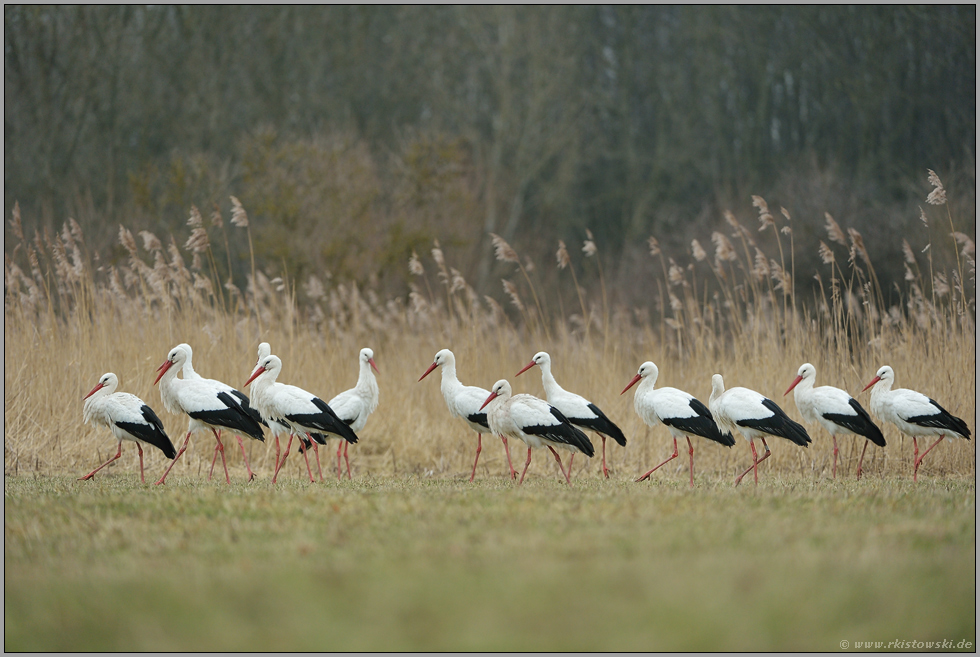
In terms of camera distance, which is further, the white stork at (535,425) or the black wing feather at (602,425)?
the black wing feather at (602,425)

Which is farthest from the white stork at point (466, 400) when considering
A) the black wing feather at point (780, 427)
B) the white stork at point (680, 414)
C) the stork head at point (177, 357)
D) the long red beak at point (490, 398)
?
the black wing feather at point (780, 427)

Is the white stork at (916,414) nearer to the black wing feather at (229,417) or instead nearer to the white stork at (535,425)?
the white stork at (535,425)

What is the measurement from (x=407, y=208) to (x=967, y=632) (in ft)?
55.9

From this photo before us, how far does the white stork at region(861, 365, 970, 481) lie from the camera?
7277 mm

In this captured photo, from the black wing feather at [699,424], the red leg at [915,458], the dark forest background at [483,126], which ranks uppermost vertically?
the dark forest background at [483,126]

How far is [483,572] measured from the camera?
422cm

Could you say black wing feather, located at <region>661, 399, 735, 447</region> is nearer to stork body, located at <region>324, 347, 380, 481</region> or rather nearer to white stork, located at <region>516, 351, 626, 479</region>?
white stork, located at <region>516, 351, 626, 479</region>

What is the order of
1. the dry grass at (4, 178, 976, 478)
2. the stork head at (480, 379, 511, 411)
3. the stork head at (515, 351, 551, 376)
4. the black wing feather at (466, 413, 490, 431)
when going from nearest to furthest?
the stork head at (480, 379, 511, 411)
the black wing feather at (466, 413, 490, 431)
the stork head at (515, 351, 551, 376)
the dry grass at (4, 178, 976, 478)

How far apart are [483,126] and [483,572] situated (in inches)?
977

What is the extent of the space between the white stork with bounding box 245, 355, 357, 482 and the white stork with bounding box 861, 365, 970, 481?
406 cm

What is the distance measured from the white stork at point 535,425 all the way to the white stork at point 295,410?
1.12m

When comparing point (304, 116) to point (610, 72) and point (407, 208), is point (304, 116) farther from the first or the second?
point (610, 72)

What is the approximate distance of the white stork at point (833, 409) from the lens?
7.36m

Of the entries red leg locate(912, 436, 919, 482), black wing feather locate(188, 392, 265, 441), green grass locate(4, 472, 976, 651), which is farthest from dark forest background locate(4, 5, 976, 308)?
black wing feather locate(188, 392, 265, 441)
